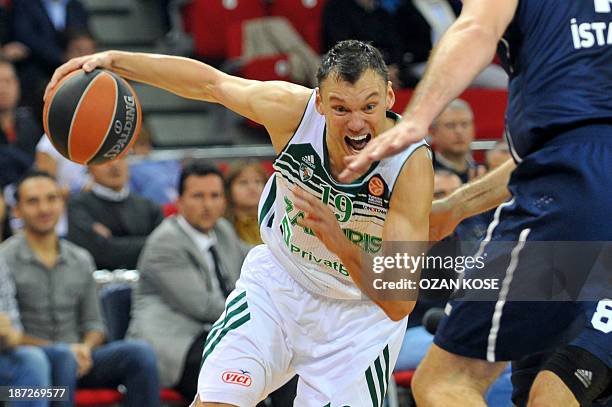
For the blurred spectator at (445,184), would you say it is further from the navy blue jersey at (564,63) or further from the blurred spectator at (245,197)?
the navy blue jersey at (564,63)

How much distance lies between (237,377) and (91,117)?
1363mm

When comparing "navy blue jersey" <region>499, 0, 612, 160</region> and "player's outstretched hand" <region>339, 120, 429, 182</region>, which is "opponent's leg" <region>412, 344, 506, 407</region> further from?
"player's outstretched hand" <region>339, 120, 429, 182</region>

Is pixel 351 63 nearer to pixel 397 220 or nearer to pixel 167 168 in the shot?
pixel 397 220

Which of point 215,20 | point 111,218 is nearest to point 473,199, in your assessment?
point 111,218

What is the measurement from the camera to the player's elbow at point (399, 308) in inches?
163

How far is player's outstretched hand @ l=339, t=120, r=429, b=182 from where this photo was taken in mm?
3012

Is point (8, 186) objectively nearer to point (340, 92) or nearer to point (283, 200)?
point (283, 200)

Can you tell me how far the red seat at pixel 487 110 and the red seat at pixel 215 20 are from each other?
2.08 m

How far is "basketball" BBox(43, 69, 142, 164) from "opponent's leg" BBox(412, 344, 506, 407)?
5.96 ft

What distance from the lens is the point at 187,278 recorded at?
711 centimetres

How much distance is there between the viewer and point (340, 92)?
412cm

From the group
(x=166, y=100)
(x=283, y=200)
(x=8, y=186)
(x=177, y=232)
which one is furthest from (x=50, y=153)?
(x=283, y=200)

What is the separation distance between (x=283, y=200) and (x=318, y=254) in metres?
0.29

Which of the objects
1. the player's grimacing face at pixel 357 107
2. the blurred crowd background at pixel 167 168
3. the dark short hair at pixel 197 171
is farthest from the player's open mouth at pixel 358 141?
the dark short hair at pixel 197 171
